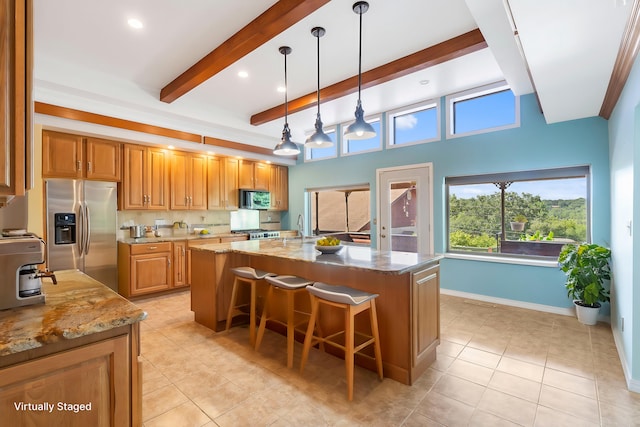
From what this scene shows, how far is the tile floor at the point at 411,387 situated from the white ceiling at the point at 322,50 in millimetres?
2384

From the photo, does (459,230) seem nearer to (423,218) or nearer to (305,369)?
(423,218)

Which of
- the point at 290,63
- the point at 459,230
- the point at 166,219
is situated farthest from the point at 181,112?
the point at 459,230

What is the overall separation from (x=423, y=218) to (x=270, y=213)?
11.6ft

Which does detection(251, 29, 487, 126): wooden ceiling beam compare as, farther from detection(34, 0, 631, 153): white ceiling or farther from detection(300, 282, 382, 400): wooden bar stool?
detection(300, 282, 382, 400): wooden bar stool

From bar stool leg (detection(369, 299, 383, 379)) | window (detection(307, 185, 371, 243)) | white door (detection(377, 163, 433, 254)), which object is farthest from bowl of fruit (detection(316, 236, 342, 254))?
window (detection(307, 185, 371, 243))

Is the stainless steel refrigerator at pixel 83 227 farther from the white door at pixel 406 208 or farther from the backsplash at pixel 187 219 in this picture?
the white door at pixel 406 208

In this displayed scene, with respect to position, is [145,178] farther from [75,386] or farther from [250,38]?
[75,386]

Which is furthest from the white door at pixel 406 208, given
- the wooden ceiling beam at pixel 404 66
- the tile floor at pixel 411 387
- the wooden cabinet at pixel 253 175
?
the wooden cabinet at pixel 253 175

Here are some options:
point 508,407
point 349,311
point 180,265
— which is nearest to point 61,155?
point 180,265

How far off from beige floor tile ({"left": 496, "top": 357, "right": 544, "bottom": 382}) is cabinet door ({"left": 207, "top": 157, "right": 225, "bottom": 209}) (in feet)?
15.8

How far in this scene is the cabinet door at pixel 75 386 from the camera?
101 cm

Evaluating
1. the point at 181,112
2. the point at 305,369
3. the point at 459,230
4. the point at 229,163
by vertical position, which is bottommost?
the point at 305,369

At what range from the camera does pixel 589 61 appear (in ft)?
7.33

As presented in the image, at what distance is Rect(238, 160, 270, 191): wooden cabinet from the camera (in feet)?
19.6
